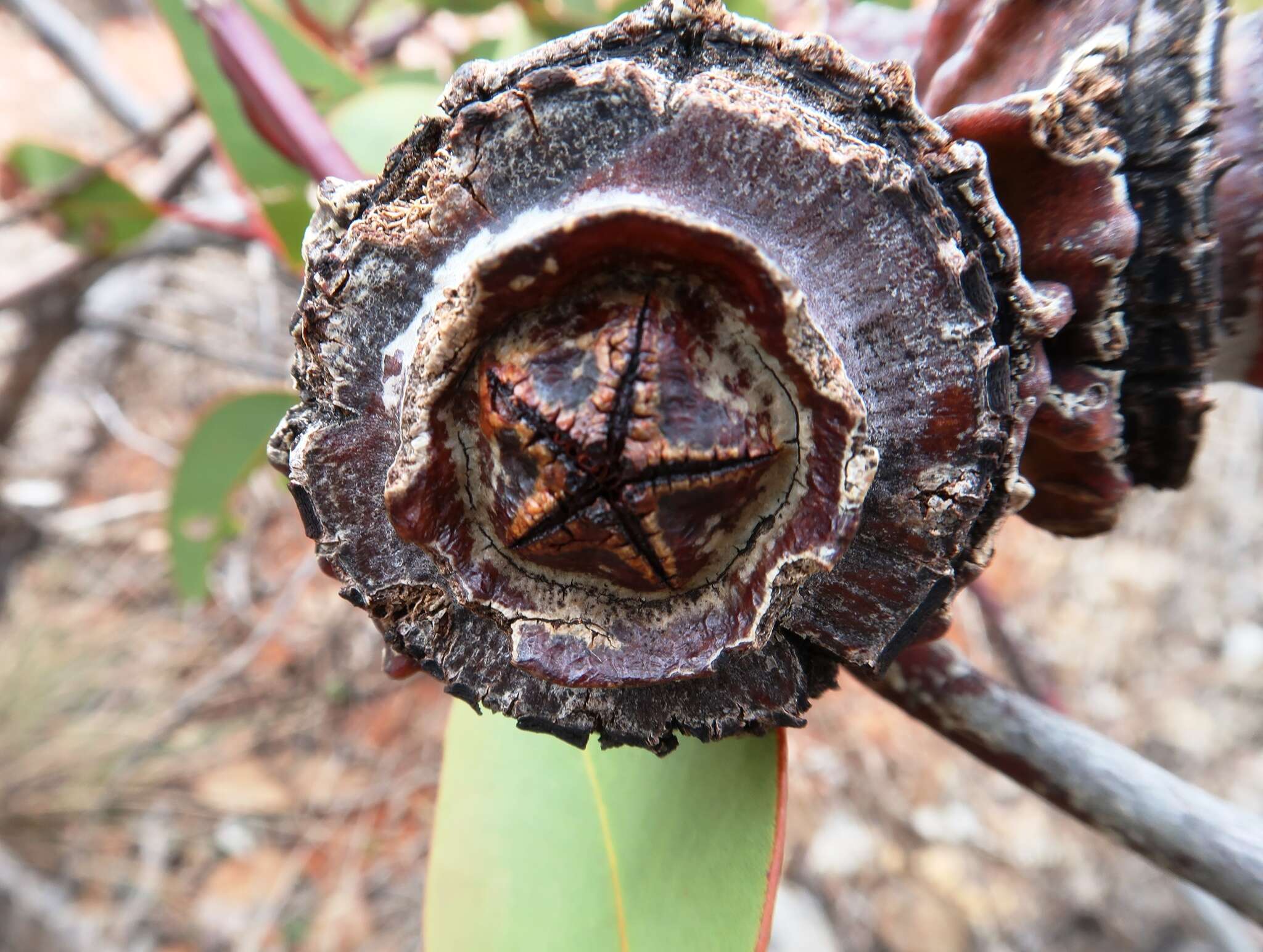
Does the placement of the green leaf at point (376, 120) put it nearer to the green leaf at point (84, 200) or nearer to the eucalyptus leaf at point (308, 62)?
the eucalyptus leaf at point (308, 62)

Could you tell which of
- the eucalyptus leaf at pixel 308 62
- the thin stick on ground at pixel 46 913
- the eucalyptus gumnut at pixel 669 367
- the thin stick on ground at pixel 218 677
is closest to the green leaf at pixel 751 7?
the eucalyptus leaf at pixel 308 62

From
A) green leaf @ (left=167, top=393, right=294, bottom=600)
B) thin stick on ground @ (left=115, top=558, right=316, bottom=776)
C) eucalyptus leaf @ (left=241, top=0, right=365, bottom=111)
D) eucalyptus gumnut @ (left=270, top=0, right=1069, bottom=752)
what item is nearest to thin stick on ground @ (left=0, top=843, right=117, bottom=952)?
thin stick on ground @ (left=115, top=558, right=316, bottom=776)

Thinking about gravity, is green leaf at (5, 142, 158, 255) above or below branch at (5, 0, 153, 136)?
below

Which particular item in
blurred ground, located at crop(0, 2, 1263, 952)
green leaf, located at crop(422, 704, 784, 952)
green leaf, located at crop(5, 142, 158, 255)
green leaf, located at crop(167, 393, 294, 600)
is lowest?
blurred ground, located at crop(0, 2, 1263, 952)

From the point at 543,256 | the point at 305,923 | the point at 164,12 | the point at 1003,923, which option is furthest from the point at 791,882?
the point at 164,12

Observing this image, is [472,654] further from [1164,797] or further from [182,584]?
[182,584]

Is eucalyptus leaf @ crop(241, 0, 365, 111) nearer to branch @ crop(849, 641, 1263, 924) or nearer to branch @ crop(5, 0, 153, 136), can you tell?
branch @ crop(5, 0, 153, 136)
